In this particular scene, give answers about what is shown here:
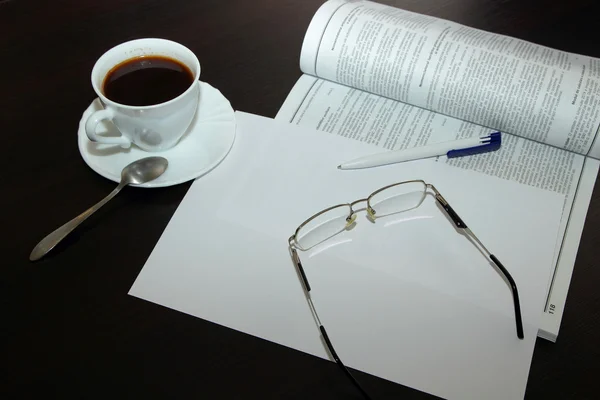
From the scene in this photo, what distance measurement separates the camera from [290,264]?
0.61m

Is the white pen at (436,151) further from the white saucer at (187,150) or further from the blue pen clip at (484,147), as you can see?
the white saucer at (187,150)

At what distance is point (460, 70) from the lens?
0.72 m

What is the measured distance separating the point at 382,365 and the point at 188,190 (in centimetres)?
31

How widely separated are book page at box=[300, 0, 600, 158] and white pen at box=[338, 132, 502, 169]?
37 mm

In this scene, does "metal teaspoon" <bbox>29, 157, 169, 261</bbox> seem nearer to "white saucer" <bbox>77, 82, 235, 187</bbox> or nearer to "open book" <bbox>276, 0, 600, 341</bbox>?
"white saucer" <bbox>77, 82, 235, 187</bbox>

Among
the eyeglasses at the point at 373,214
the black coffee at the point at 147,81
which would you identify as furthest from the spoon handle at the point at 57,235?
the eyeglasses at the point at 373,214

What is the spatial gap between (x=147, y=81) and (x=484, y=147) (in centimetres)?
43

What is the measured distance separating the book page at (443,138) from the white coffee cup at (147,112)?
0.15 m

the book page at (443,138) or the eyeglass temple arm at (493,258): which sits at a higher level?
the book page at (443,138)

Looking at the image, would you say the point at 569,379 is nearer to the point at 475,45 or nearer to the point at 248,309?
the point at 248,309

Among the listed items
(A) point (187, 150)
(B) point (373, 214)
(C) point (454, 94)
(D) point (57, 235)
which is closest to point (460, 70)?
(C) point (454, 94)

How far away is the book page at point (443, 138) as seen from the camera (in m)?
0.65

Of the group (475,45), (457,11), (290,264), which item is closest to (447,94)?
(475,45)

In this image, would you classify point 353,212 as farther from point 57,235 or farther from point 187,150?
point 57,235
